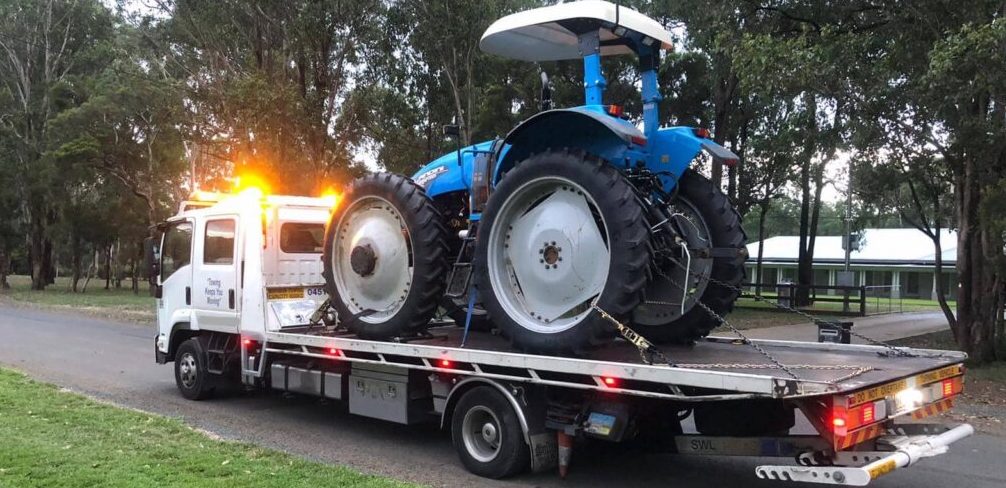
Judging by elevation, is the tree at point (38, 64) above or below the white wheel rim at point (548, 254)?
above

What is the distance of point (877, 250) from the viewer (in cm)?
5047

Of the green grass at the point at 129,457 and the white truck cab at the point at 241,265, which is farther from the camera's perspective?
the white truck cab at the point at 241,265

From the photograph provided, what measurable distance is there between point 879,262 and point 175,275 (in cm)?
4659

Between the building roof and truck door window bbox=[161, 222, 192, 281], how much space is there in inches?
1619

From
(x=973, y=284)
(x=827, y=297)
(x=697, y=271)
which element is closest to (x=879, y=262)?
(x=827, y=297)

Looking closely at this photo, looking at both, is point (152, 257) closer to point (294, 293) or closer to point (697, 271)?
point (294, 293)

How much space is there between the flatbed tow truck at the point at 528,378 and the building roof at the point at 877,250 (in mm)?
41332

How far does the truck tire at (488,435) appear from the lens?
6.15m

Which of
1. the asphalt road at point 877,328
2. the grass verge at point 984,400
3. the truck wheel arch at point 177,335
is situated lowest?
the grass verge at point 984,400

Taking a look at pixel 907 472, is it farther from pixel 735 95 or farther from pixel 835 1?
pixel 735 95

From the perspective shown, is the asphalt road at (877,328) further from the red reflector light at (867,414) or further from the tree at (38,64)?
the tree at (38,64)

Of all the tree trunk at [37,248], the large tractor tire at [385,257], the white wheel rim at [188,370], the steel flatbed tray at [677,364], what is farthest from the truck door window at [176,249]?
the tree trunk at [37,248]

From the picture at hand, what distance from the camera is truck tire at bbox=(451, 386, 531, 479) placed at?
6.15 meters

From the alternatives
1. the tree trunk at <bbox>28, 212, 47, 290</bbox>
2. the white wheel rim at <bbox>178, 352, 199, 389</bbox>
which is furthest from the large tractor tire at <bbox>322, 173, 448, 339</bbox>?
the tree trunk at <bbox>28, 212, 47, 290</bbox>
